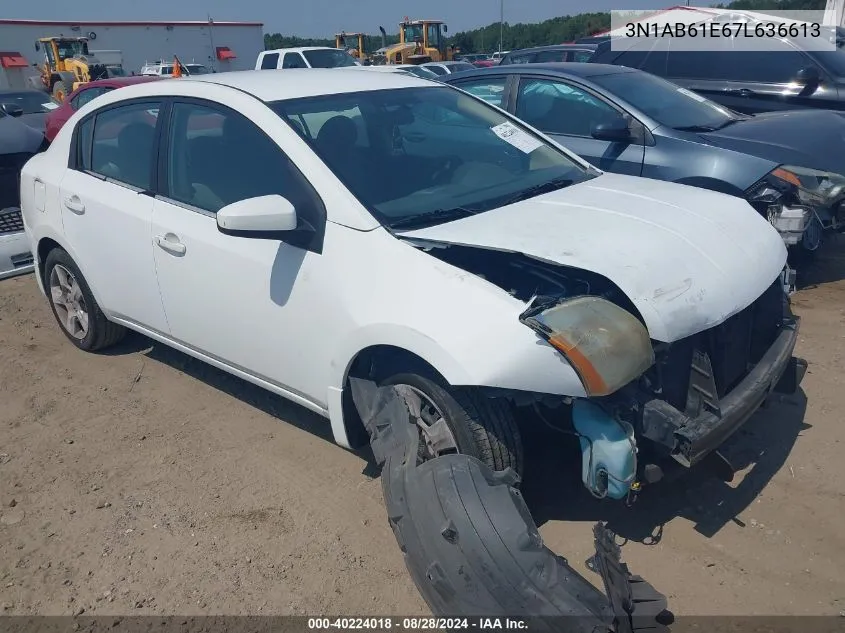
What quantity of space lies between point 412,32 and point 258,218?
99.4 ft

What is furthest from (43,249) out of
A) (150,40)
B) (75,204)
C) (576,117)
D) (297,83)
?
(150,40)

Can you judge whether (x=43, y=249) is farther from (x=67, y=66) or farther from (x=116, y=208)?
(x=67, y=66)

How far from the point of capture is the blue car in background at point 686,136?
204 inches

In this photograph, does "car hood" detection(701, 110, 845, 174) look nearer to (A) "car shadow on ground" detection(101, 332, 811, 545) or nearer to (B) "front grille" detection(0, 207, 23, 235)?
(A) "car shadow on ground" detection(101, 332, 811, 545)

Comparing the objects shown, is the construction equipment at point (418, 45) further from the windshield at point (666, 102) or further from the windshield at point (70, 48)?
the windshield at point (666, 102)

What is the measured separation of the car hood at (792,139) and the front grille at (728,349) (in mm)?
2667

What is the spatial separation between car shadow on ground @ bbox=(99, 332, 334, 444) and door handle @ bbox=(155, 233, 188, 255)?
3.30ft

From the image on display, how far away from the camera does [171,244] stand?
3521 millimetres

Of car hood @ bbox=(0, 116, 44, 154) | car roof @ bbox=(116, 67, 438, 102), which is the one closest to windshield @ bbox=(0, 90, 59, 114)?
car hood @ bbox=(0, 116, 44, 154)

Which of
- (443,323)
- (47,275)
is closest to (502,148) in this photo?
(443,323)

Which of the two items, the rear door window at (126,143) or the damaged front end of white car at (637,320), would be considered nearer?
the damaged front end of white car at (637,320)

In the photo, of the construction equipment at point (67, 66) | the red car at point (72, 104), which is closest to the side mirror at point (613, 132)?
the red car at point (72, 104)

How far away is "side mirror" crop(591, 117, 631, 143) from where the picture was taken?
18.0ft

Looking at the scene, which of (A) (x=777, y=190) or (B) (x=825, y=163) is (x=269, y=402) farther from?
(B) (x=825, y=163)
